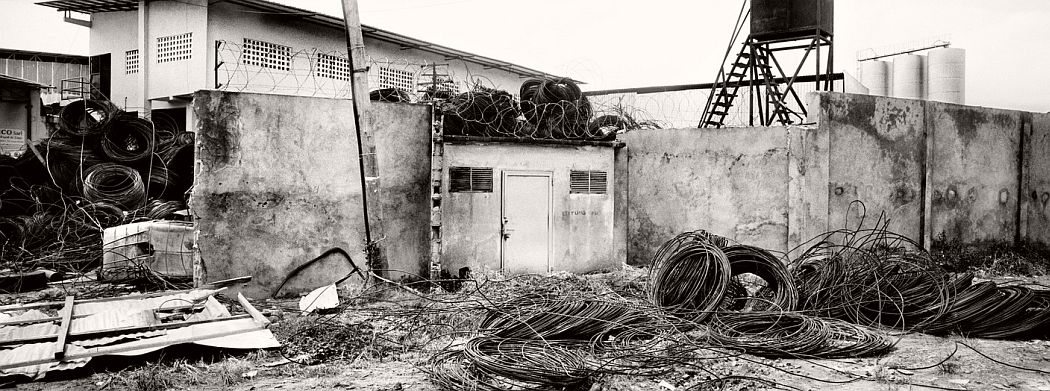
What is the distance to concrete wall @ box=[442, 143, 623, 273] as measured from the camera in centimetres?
1023

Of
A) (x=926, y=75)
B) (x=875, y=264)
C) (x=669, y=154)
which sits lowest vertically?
(x=875, y=264)

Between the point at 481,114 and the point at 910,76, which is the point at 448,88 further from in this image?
the point at 910,76

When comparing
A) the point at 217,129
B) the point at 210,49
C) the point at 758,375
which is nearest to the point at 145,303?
the point at 217,129

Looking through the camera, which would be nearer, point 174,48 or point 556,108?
point 556,108

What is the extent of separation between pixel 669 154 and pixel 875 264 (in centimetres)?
412

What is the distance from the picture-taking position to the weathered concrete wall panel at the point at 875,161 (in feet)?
33.7

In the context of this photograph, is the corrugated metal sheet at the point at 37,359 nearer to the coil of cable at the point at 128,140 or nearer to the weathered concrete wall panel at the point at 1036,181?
the coil of cable at the point at 128,140

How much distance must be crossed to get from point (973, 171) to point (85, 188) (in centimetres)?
1538

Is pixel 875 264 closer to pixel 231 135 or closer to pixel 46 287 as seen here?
pixel 231 135

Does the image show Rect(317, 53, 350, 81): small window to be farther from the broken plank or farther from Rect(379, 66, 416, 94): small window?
the broken plank

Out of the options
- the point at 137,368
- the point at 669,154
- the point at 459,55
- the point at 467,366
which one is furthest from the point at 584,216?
the point at 459,55

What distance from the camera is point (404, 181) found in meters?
9.87

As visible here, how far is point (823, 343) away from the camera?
20.9 ft

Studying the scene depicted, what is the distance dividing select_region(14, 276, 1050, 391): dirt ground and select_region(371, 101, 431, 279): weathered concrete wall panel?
11.7ft
